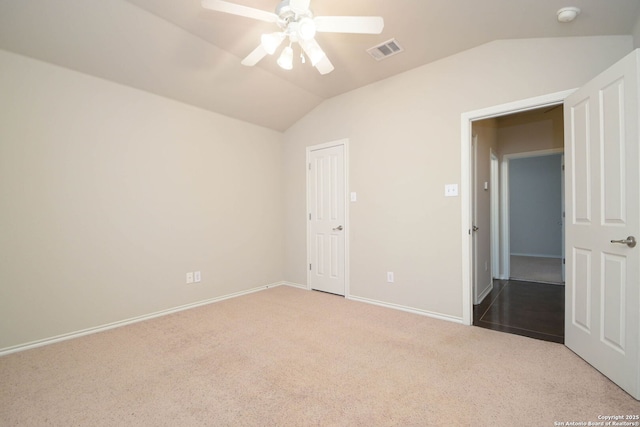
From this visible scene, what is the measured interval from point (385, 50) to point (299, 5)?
1438 mm

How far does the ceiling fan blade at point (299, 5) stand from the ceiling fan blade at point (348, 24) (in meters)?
0.09

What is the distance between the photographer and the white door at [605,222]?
1.72m

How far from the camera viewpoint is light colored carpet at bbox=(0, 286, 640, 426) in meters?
1.56

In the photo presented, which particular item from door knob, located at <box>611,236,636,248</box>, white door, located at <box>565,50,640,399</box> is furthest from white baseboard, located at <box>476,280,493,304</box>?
door knob, located at <box>611,236,636,248</box>

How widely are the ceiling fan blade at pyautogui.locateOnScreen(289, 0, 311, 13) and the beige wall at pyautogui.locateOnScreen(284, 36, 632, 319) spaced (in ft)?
6.19

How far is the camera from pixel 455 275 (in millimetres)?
2898

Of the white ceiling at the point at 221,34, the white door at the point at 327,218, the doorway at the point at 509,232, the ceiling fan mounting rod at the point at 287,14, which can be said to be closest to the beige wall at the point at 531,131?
the doorway at the point at 509,232

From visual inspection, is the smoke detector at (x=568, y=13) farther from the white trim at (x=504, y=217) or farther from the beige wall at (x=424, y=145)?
the white trim at (x=504, y=217)

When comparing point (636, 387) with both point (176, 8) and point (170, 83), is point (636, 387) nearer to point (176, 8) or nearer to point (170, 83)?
point (176, 8)

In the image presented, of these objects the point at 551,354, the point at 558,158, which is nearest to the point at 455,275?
the point at 551,354

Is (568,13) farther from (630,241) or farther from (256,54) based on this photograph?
(256,54)

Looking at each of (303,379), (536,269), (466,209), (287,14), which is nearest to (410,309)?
(466,209)

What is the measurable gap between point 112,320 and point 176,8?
291 centimetres

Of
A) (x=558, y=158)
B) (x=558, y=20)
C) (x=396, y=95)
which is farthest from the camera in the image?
(x=558, y=158)
